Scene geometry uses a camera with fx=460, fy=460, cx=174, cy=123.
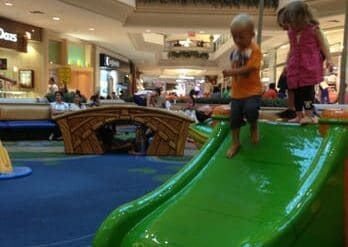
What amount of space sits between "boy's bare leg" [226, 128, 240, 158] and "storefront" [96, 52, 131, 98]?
59.0 ft

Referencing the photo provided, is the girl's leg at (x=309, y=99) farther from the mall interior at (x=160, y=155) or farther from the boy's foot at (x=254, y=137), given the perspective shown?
the boy's foot at (x=254, y=137)

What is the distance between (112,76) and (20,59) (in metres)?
9.90

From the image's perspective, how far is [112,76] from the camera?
25.8 metres

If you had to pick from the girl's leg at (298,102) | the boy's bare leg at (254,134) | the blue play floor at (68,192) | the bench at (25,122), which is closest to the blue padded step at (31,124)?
the bench at (25,122)

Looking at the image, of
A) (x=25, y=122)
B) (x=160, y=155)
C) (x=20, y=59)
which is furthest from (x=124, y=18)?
(x=160, y=155)

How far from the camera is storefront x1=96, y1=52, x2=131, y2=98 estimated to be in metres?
22.5

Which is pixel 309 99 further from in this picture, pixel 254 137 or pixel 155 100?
pixel 155 100

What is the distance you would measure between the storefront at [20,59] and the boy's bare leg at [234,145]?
40.0ft

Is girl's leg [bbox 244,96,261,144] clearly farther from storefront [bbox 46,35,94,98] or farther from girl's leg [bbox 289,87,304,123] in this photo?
storefront [bbox 46,35,94,98]

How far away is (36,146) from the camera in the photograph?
31.3 ft

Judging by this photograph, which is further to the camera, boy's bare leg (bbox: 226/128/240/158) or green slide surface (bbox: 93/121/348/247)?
boy's bare leg (bbox: 226/128/240/158)

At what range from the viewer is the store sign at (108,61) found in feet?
72.9

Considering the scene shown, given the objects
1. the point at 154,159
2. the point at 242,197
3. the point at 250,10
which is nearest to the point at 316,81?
the point at 242,197

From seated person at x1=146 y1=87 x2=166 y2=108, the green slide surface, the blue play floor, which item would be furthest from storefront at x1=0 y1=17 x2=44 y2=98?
the green slide surface
